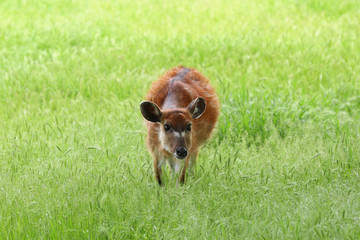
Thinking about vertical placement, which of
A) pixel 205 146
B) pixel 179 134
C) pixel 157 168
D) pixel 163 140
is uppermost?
pixel 179 134

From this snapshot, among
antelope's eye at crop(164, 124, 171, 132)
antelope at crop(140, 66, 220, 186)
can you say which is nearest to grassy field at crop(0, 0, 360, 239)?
antelope at crop(140, 66, 220, 186)

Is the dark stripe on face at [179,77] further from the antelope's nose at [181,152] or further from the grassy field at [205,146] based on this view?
the antelope's nose at [181,152]

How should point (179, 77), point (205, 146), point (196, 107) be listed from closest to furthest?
point (196, 107) → point (179, 77) → point (205, 146)

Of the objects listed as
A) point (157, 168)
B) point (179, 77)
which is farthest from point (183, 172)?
point (179, 77)

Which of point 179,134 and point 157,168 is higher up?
point 179,134

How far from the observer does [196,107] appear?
18.0 ft

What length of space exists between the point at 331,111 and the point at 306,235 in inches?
128

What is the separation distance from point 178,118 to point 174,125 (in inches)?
2.9

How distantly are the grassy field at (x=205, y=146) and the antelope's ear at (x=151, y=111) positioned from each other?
59 centimetres

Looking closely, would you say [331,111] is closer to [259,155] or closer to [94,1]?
[259,155]

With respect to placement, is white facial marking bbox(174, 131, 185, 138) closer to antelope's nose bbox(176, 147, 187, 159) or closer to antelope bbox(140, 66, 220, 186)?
antelope bbox(140, 66, 220, 186)

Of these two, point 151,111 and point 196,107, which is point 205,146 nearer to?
point 196,107

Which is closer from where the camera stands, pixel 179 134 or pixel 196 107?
pixel 179 134

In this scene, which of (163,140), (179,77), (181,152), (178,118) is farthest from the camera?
(179,77)
